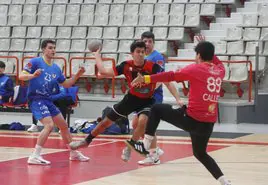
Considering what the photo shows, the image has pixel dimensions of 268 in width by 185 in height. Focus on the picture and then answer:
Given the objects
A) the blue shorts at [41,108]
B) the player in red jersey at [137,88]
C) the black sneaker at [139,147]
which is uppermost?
the player in red jersey at [137,88]

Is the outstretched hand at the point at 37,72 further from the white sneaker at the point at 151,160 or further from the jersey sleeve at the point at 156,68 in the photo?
the white sneaker at the point at 151,160

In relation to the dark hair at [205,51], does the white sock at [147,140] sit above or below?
below

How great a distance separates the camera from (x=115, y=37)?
21328 mm

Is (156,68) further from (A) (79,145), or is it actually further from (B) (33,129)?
(B) (33,129)

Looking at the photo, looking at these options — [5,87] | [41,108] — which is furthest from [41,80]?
[5,87]

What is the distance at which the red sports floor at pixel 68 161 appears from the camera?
28.9 ft

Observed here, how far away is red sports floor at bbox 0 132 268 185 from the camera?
8797mm

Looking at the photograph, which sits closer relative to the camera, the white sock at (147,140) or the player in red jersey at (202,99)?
the player in red jersey at (202,99)

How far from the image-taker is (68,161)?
10508 mm

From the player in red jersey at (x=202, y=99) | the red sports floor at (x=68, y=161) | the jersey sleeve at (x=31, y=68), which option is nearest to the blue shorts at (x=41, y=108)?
the jersey sleeve at (x=31, y=68)

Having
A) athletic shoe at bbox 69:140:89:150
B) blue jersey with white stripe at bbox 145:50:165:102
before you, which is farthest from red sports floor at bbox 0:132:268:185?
blue jersey with white stripe at bbox 145:50:165:102

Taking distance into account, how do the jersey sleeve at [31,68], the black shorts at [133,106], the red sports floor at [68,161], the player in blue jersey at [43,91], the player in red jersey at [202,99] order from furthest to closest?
1. the jersey sleeve at [31,68]
2. the player in blue jersey at [43,91]
3. the black shorts at [133,106]
4. the red sports floor at [68,161]
5. the player in red jersey at [202,99]

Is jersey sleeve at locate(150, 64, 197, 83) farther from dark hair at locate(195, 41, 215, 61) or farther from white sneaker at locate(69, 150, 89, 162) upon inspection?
white sneaker at locate(69, 150, 89, 162)

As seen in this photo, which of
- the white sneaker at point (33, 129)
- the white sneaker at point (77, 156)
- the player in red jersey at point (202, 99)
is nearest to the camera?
the player in red jersey at point (202, 99)
